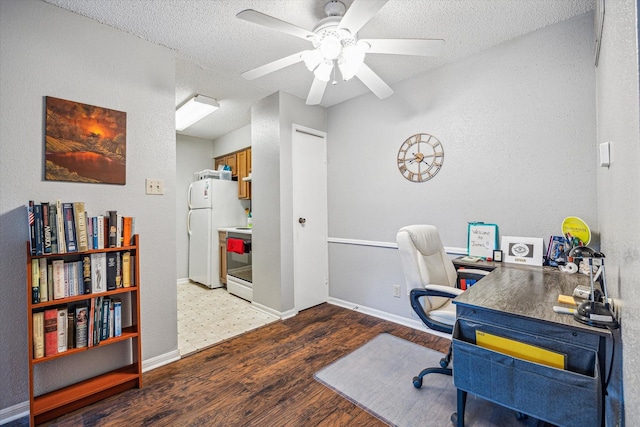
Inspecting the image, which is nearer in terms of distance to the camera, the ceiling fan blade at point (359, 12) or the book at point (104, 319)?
the ceiling fan blade at point (359, 12)

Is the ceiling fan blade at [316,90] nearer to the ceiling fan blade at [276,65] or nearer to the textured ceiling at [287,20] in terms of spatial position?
the ceiling fan blade at [276,65]

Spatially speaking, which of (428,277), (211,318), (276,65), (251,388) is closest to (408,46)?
(276,65)

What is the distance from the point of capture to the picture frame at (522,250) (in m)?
2.02

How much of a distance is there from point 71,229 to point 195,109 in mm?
2251

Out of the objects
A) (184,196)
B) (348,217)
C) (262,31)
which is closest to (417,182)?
(348,217)

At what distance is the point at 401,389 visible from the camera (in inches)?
70.9

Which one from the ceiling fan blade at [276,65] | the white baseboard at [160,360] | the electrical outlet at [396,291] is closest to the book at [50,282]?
the white baseboard at [160,360]

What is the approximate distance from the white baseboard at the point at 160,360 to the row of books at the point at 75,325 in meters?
0.41

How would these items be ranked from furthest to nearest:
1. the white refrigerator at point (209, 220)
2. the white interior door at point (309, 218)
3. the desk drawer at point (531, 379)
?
1. the white refrigerator at point (209, 220)
2. the white interior door at point (309, 218)
3. the desk drawer at point (531, 379)

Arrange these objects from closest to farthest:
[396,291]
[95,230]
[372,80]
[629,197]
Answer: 1. [629,197]
2. [95,230]
3. [372,80]
4. [396,291]

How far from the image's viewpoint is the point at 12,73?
1.61 metres

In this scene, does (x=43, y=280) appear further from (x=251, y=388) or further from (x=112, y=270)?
(x=251, y=388)

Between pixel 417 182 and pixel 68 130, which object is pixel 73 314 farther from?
pixel 417 182

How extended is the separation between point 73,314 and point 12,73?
4.80 feet
